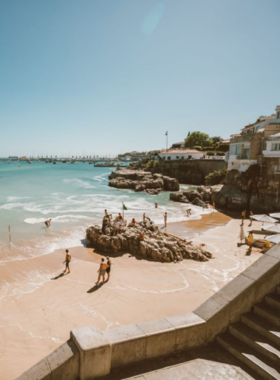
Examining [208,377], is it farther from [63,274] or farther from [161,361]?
[63,274]

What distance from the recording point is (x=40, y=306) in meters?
11.0

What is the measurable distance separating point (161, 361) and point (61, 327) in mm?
6556

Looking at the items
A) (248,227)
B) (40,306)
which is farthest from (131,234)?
(248,227)

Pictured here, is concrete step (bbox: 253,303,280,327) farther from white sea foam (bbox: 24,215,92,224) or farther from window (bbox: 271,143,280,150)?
window (bbox: 271,143,280,150)

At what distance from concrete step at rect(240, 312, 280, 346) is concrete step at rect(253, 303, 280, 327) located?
0.19 ft

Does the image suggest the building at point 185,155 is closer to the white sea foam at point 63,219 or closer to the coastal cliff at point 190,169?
the coastal cliff at point 190,169

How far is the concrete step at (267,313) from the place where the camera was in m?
→ 4.57

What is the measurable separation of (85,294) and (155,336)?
8782mm

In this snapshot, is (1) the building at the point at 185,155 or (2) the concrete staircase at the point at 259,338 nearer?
(2) the concrete staircase at the point at 259,338

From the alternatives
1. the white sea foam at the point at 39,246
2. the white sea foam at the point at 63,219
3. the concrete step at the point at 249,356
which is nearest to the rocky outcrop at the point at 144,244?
the white sea foam at the point at 39,246

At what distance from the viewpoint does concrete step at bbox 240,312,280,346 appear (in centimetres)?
436

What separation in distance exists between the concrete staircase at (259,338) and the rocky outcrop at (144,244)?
38.0 feet

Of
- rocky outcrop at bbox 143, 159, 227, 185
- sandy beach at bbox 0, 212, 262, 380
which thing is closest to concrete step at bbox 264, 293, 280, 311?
sandy beach at bbox 0, 212, 262, 380

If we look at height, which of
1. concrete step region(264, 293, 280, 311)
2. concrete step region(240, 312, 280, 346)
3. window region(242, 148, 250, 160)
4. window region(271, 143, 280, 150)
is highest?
window region(271, 143, 280, 150)
